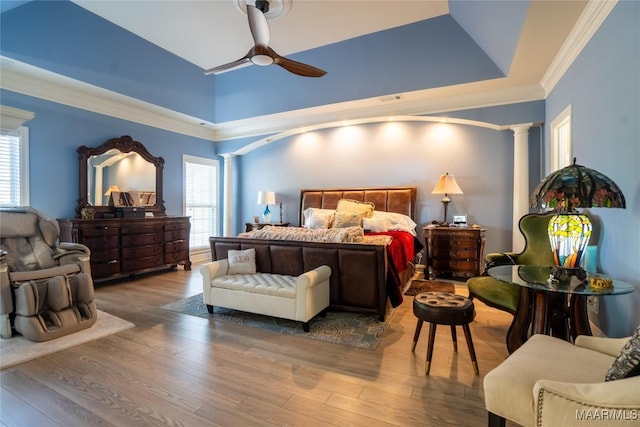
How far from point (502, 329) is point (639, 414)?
217 cm

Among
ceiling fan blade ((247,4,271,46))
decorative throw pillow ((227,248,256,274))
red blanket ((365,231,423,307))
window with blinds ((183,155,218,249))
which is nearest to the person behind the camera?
ceiling fan blade ((247,4,271,46))

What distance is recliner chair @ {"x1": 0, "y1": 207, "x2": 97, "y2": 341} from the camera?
2.67 meters

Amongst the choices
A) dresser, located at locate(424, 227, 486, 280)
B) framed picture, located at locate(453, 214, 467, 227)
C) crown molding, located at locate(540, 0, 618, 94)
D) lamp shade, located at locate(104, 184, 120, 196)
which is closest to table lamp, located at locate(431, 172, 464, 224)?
framed picture, located at locate(453, 214, 467, 227)

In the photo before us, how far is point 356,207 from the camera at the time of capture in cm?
511

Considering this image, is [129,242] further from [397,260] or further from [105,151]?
[397,260]

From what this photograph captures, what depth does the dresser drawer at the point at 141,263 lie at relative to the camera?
4.67 meters

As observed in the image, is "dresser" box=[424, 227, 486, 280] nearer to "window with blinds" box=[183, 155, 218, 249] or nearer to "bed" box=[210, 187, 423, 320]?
"bed" box=[210, 187, 423, 320]

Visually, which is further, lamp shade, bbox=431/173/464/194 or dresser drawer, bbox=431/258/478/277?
lamp shade, bbox=431/173/464/194

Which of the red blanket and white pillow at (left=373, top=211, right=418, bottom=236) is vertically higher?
white pillow at (left=373, top=211, right=418, bottom=236)

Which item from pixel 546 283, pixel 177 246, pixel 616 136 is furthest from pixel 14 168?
pixel 616 136

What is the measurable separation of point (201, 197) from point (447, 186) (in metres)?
5.04

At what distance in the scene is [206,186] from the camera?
22.5 feet

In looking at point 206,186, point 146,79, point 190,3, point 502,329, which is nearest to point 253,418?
point 502,329

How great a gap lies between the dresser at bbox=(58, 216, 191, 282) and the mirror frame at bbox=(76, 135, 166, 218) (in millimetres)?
433
